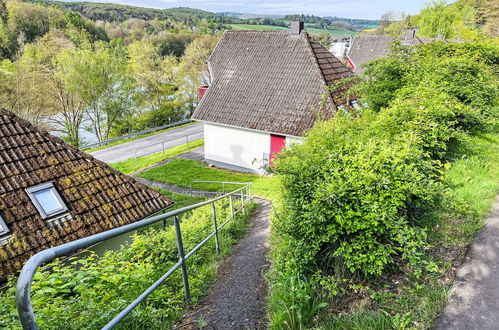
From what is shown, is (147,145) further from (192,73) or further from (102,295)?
(102,295)

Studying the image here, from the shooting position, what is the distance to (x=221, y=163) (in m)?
18.2

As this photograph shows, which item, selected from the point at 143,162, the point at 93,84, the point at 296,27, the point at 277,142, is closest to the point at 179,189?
the point at 277,142

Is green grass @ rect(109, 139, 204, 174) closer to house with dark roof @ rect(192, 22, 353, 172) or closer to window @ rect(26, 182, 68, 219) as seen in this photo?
house with dark roof @ rect(192, 22, 353, 172)

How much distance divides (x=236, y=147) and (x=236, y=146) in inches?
2.3

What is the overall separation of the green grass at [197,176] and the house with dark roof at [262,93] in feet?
2.55

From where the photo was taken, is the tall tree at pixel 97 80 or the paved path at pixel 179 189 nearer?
the paved path at pixel 179 189

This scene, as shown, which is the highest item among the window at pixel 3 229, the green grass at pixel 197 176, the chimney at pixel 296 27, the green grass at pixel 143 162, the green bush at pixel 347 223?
the chimney at pixel 296 27

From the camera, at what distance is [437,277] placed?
340 centimetres

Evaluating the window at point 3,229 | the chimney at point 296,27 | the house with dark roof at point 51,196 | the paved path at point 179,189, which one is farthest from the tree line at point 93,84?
the window at point 3,229

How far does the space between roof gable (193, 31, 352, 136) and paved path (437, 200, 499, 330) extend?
429 inches

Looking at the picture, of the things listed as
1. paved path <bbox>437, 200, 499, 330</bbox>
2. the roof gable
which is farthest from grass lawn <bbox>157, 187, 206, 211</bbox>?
paved path <bbox>437, 200, 499, 330</bbox>

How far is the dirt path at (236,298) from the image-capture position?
10.8 ft

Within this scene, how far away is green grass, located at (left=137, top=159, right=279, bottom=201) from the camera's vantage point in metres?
15.3

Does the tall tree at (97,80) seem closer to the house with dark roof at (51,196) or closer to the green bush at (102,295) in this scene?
the house with dark roof at (51,196)
